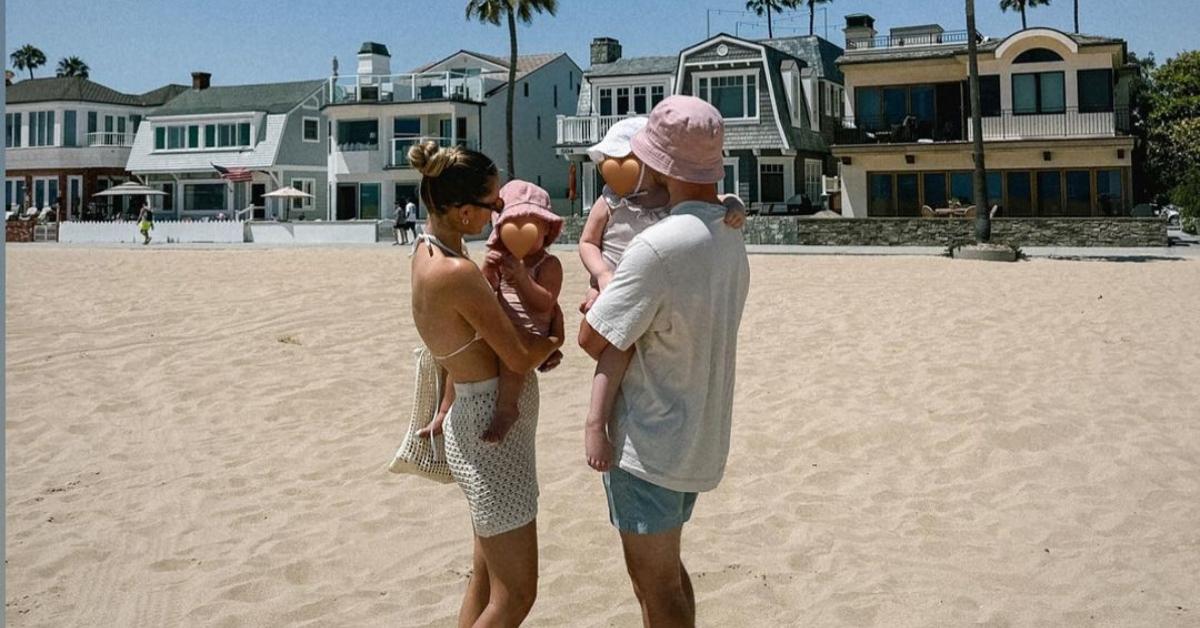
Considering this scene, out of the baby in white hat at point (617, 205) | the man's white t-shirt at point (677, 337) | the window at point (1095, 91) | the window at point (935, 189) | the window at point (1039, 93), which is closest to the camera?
the man's white t-shirt at point (677, 337)

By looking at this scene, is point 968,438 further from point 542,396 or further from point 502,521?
point 502,521

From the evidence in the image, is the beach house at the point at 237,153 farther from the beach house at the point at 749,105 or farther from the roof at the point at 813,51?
the roof at the point at 813,51

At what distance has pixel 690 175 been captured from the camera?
2725 mm

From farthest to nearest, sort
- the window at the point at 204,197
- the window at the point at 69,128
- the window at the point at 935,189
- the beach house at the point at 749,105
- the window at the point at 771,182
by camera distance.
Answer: the window at the point at 69,128 → the window at the point at 204,197 → the window at the point at 771,182 → the beach house at the point at 749,105 → the window at the point at 935,189

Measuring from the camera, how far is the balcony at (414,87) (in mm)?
43281

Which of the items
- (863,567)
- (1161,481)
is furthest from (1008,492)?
(863,567)

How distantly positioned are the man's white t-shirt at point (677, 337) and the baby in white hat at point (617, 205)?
292mm

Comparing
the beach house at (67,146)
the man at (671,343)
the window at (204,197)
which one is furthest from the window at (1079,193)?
the beach house at (67,146)

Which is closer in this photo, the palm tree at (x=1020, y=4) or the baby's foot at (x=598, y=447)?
the baby's foot at (x=598, y=447)

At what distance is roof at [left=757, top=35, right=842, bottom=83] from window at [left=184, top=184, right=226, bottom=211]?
27.0 metres

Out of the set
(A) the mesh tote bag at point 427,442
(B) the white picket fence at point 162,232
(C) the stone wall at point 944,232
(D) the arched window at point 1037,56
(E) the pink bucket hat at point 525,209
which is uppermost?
(D) the arched window at point 1037,56

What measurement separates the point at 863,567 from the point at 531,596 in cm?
213

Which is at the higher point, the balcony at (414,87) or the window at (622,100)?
the balcony at (414,87)

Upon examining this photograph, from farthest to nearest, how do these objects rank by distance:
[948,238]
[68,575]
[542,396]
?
1. [948,238]
2. [542,396]
3. [68,575]
